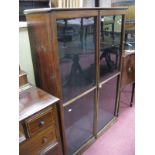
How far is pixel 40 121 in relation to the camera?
40.6 inches

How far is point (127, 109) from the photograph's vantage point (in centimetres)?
232

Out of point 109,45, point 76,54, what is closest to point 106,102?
point 109,45

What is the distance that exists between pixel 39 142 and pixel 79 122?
1.88ft

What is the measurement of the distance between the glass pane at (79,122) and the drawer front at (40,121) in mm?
251

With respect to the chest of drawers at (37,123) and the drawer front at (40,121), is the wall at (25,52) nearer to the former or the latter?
the chest of drawers at (37,123)

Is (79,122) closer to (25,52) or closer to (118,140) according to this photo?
(118,140)

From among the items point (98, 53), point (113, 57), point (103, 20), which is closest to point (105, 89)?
point (113, 57)

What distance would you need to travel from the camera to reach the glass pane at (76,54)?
1152mm

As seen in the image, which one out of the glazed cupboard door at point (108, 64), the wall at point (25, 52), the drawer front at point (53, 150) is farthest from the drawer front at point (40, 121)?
the glazed cupboard door at point (108, 64)

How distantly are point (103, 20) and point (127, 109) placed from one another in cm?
135

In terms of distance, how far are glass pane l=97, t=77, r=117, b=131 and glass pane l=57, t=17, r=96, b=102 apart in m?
0.29

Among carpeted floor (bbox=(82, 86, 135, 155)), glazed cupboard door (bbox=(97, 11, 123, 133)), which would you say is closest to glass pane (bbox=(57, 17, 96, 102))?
glazed cupboard door (bbox=(97, 11, 123, 133))

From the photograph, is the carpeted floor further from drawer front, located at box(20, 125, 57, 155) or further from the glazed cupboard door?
drawer front, located at box(20, 125, 57, 155)
